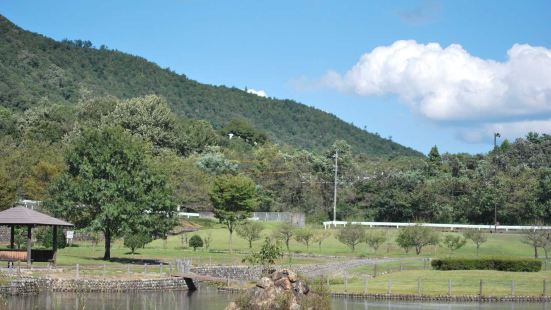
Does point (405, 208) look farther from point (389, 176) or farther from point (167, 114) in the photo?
point (167, 114)

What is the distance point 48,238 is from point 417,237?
1185 inches

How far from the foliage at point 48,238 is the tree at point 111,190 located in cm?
573

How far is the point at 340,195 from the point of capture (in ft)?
358

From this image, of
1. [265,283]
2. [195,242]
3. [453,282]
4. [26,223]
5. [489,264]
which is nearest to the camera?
[265,283]

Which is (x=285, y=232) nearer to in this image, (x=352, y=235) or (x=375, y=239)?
(x=352, y=235)

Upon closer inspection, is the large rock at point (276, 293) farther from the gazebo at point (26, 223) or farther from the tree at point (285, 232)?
the tree at point (285, 232)

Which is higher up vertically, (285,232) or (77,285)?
(285,232)

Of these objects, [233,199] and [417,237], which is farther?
[233,199]

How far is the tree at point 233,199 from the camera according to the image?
253ft

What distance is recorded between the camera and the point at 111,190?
188ft

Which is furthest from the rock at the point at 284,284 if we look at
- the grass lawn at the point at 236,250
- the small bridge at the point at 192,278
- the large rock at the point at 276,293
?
the grass lawn at the point at 236,250

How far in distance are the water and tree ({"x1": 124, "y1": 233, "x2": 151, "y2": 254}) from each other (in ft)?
50.4

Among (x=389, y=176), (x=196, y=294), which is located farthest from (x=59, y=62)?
(x=196, y=294)

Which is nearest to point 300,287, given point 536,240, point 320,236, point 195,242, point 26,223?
point 26,223
